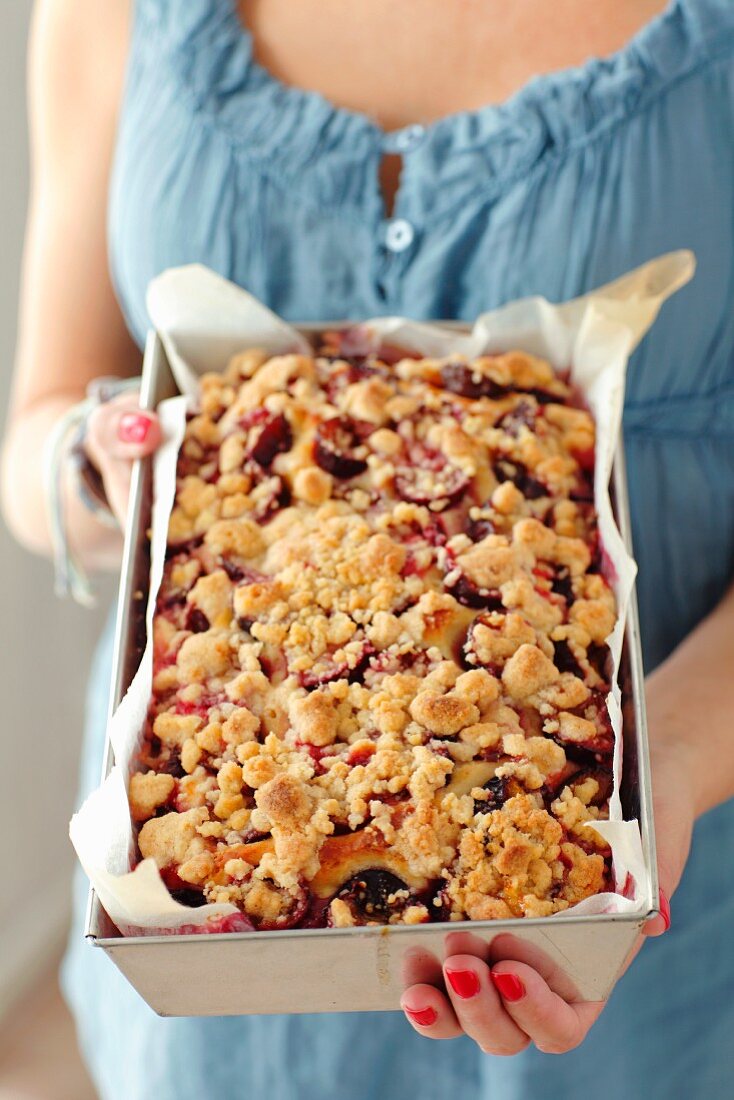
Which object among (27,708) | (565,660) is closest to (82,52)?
(565,660)

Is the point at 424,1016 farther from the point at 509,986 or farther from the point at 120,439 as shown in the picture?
the point at 120,439

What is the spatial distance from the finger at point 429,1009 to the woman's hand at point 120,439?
44cm

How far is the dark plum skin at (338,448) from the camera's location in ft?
2.85

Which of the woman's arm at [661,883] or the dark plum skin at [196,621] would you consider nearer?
the woman's arm at [661,883]

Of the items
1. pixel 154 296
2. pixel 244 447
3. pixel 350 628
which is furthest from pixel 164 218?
pixel 350 628

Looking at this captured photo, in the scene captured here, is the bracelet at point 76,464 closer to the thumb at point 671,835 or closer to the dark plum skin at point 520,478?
the dark plum skin at point 520,478

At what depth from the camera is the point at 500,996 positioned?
67 centimetres

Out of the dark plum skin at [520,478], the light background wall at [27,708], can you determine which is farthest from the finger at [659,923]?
the light background wall at [27,708]

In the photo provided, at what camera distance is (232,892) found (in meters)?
0.67

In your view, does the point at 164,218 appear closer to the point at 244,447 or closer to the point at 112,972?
the point at 244,447

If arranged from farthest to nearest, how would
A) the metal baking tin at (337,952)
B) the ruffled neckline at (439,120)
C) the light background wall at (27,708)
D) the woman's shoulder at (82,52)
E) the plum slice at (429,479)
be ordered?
the light background wall at (27,708), the woman's shoulder at (82,52), the ruffled neckline at (439,120), the plum slice at (429,479), the metal baking tin at (337,952)

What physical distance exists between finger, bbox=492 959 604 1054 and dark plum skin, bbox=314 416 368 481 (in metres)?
0.38

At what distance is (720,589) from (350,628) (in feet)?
1.64

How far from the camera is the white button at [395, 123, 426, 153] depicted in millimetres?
1046
